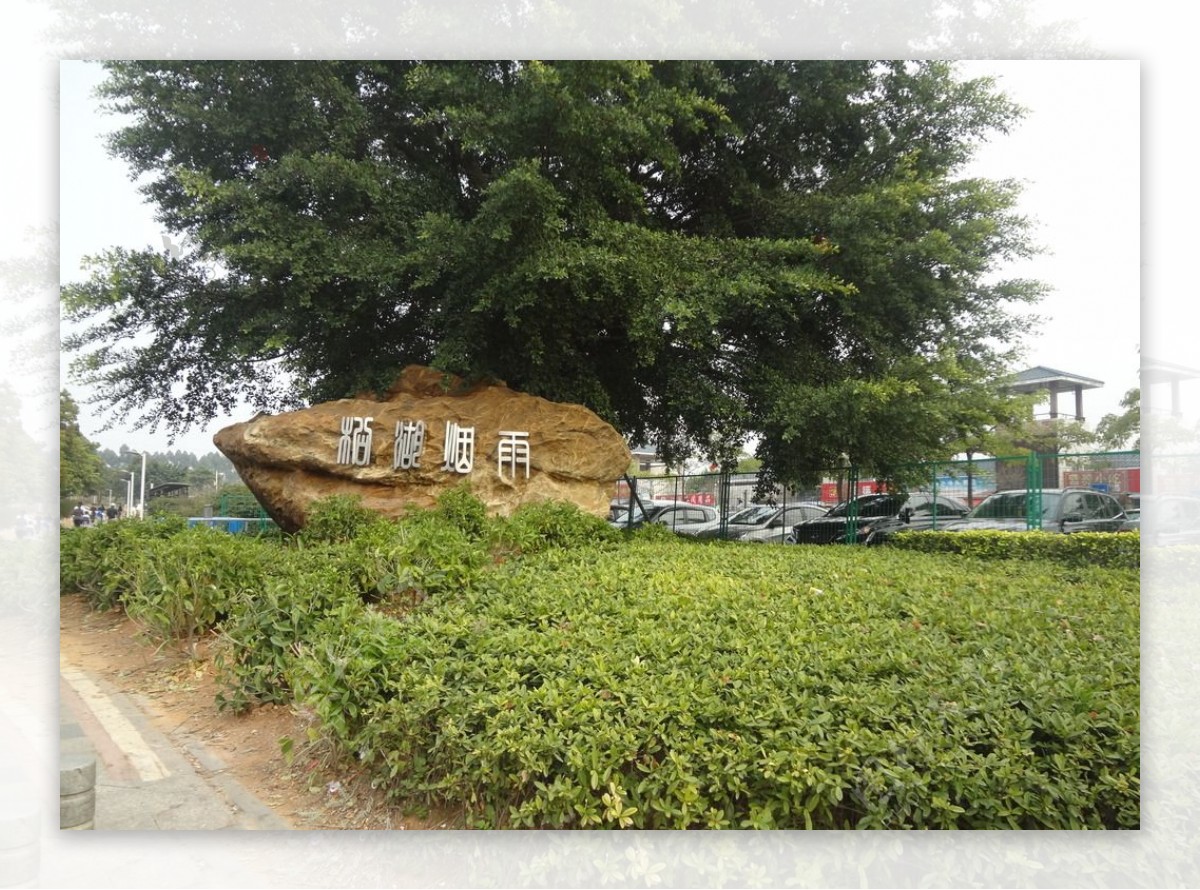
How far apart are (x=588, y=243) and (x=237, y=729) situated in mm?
3472

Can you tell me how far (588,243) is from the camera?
16.3 ft

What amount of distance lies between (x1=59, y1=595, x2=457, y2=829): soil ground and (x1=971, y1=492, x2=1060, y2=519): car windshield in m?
5.79

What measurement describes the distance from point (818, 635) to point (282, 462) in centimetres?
386

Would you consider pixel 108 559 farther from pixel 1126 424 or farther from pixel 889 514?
pixel 889 514

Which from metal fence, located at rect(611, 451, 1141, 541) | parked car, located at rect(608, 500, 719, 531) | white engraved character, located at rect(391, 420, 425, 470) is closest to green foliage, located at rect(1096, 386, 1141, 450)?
metal fence, located at rect(611, 451, 1141, 541)

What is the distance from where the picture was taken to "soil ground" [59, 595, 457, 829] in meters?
2.59

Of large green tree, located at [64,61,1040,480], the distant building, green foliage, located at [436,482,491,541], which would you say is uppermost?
large green tree, located at [64,61,1040,480]

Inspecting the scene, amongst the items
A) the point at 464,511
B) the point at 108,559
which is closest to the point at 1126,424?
the point at 464,511

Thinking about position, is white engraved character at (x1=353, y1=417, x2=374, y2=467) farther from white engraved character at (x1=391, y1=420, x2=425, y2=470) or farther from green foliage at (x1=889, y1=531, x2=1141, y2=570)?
green foliage at (x1=889, y1=531, x2=1141, y2=570)

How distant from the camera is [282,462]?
5.10 m

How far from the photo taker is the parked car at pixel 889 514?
7.23m

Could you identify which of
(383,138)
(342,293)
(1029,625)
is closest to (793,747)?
(1029,625)

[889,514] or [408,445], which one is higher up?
[408,445]

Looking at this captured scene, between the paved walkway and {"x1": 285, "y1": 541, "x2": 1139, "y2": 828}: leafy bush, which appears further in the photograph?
the paved walkway
